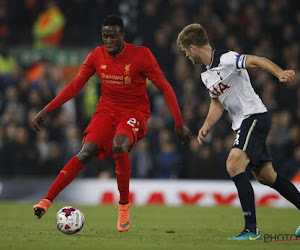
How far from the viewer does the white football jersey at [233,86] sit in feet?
24.2

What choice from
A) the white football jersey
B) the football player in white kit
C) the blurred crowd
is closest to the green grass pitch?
the football player in white kit

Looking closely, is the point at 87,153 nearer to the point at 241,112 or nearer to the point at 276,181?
the point at 241,112

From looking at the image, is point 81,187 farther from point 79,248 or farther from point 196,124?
point 79,248

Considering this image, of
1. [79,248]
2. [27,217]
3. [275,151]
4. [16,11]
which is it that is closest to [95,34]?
[16,11]

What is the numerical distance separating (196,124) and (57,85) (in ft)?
10.8

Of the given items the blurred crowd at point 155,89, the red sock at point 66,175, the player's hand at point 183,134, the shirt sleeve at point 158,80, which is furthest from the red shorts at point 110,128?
the blurred crowd at point 155,89

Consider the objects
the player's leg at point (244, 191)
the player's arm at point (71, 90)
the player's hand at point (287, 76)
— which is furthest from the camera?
the player's arm at point (71, 90)

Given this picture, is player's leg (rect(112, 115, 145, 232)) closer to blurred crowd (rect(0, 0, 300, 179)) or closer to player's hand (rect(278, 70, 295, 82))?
player's hand (rect(278, 70, 295, 82))

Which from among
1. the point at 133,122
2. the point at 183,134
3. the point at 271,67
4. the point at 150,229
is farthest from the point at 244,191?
the point at 150,229

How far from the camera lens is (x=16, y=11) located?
1780cm

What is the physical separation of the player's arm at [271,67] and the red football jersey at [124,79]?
125 cm

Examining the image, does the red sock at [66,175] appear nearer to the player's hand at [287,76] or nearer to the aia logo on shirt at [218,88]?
the aia logo on shirt at [218,88]

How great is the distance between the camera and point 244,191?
7105 mm

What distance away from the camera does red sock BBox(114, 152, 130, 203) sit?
7.86 m
